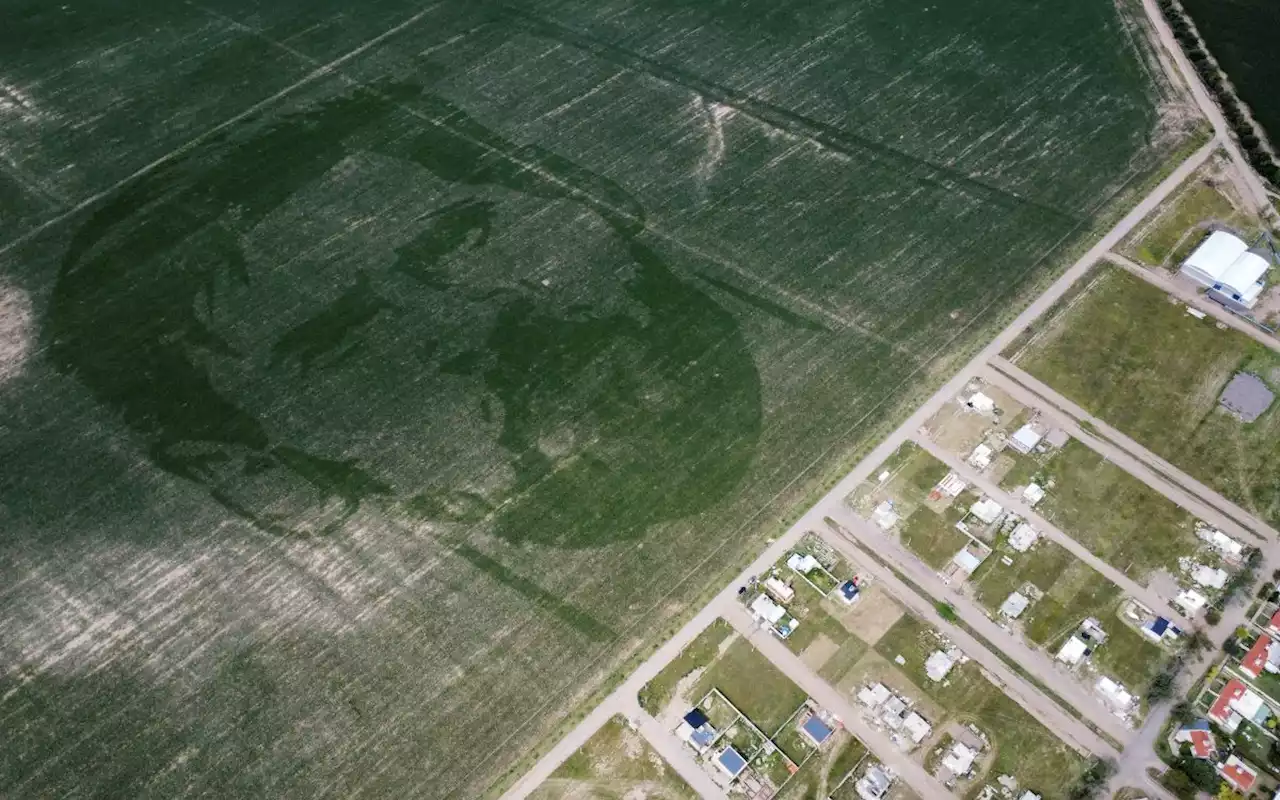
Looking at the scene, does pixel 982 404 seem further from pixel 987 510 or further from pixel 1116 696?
pixel 1116 696

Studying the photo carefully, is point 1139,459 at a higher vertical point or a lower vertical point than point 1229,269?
lower

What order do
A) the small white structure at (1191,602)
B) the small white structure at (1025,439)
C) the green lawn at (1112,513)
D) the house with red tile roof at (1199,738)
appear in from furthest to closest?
the small white structure at (1025,439) → the green lawn at (1112,513) → the small white structure at (1191,602) → the house with red tile roof at (1199,738)

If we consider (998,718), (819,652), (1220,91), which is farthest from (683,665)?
(1220,91)

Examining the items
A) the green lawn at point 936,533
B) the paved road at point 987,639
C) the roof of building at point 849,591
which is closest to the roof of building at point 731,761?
the roof of building at point 849,591

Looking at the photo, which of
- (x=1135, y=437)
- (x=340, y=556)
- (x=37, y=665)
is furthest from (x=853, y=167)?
(x=37, y=665)

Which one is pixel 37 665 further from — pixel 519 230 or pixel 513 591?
pixel 519 230

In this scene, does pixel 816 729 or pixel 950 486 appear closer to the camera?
pixel 816 729

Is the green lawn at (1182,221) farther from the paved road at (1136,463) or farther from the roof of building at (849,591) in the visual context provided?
the roof of building at (849,591)

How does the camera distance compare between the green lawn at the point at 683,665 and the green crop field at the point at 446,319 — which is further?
the green crop field at the point at 446,319
